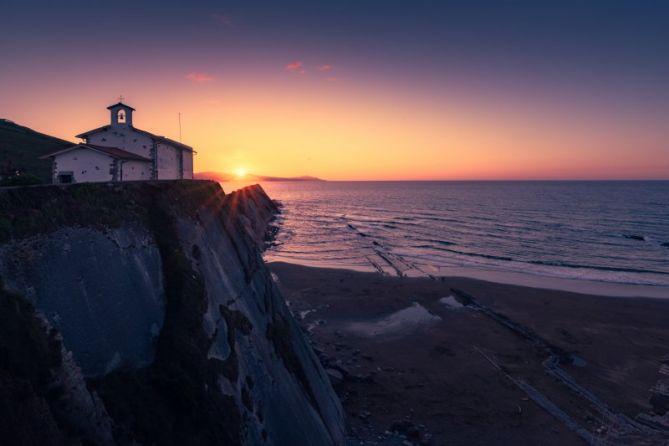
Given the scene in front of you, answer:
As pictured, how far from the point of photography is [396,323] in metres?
26.1

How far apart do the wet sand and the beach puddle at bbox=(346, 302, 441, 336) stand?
0.07 meters

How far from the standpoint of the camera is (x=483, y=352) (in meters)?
21.8

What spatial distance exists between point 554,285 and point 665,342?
12764 millimetres

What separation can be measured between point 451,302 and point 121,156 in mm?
25461

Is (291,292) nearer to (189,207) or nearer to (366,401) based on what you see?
(366,401)

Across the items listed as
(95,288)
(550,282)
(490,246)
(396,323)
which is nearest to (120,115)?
(396,323)

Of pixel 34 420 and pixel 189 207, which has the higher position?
pixel 189 207

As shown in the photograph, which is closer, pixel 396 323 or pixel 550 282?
pixel 396 323

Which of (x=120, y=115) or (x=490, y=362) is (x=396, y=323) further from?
(x=120, y=115)

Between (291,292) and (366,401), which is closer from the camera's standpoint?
(366,401)

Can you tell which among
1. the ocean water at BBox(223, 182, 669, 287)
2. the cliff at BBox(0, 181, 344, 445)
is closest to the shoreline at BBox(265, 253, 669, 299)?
the ocean water at BBox(223, 182, 669, 287)

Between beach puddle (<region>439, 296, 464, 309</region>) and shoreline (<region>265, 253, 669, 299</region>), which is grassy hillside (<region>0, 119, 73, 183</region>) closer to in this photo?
shoreline (<region>265, 253, 669, 299</region>)

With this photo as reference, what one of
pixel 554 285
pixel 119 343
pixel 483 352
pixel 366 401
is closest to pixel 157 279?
pixel 119 343

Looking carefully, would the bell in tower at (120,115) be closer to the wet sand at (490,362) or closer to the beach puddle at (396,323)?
the wet sand at (490,362)
